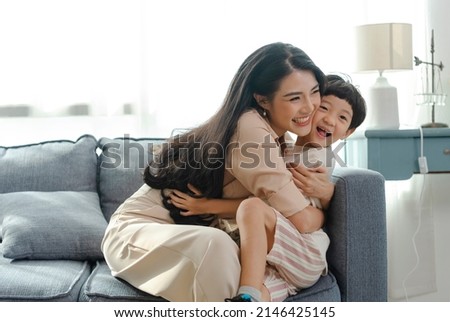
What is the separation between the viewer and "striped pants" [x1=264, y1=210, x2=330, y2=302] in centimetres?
171

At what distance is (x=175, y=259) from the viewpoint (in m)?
1.65

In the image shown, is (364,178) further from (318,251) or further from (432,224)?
(432,224)

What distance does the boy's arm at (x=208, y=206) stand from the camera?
1839 millimetres

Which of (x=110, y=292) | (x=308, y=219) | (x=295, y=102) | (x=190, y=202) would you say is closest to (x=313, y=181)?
(x=308, y=219)

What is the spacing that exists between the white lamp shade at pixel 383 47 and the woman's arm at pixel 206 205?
38.4 inches

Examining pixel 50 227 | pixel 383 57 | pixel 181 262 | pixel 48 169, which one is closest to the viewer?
pixel 181 262

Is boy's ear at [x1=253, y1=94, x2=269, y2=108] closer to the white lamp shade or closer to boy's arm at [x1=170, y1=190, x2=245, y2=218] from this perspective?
boy's arm at [x1=170, y1=190, x2=245, y2=218]

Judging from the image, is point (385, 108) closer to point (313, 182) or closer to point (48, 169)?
point (313, 182)

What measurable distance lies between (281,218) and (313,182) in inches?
6.8

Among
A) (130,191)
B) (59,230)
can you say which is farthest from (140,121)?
(59,230)

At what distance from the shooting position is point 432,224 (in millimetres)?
2861

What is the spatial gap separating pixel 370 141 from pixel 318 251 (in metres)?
0.75

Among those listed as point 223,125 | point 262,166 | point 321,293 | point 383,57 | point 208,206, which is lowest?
point 321,293

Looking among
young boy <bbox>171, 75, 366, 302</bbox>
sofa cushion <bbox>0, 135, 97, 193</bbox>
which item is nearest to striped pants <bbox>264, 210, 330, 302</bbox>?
young boy <bbox>171, 75, 366, 302</bbox>
